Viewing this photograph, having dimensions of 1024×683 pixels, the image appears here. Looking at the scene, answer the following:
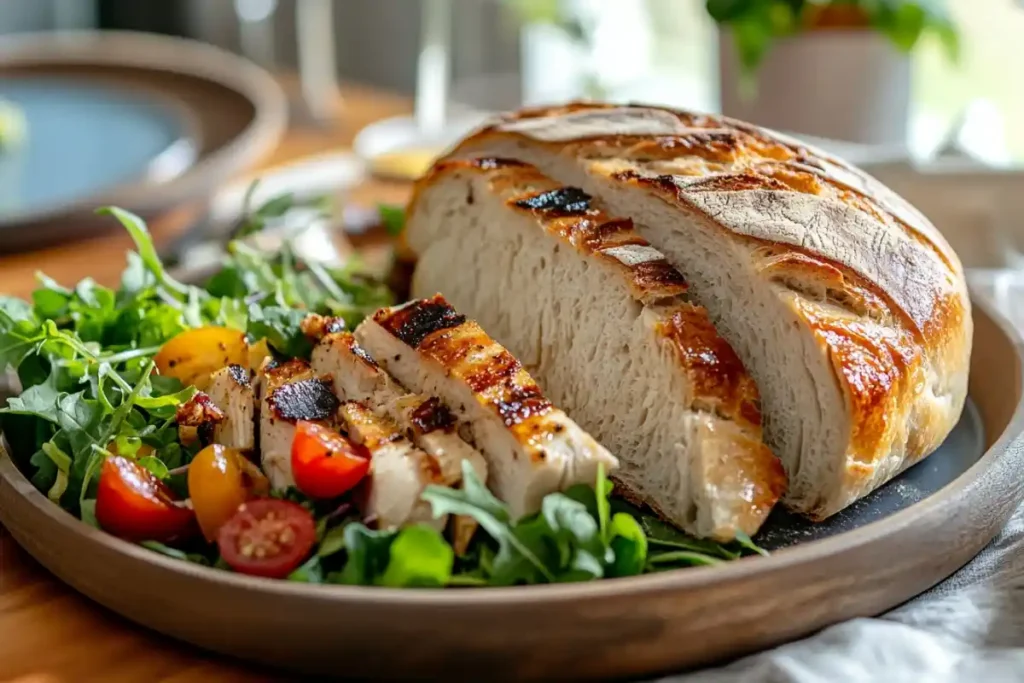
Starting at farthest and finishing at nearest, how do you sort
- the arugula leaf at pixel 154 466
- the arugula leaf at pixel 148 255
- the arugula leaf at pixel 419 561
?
the arugula leaf at pixel 148 255
the arugula leaf at pixel 154 466
the arugula leaf at pixel 419 561

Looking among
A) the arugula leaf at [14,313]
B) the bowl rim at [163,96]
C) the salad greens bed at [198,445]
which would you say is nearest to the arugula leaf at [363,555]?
the salad greens bed at [198,445]

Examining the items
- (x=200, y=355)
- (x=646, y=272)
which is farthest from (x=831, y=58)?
(x=200, y=355)

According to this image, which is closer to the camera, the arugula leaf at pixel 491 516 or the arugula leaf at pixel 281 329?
the arugula leaf at pixel 491 516

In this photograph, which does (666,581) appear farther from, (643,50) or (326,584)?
(643,50)

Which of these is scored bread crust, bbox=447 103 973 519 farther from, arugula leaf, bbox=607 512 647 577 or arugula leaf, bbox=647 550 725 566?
arugula leaf, bbox=607 512 647 577

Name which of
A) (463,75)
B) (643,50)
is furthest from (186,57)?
(643,50)

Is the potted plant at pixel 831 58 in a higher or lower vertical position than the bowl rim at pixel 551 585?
higher

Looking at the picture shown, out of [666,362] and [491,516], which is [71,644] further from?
[666,362]

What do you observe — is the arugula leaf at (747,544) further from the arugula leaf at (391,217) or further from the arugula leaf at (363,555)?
the arugula leaf at (391,217)
